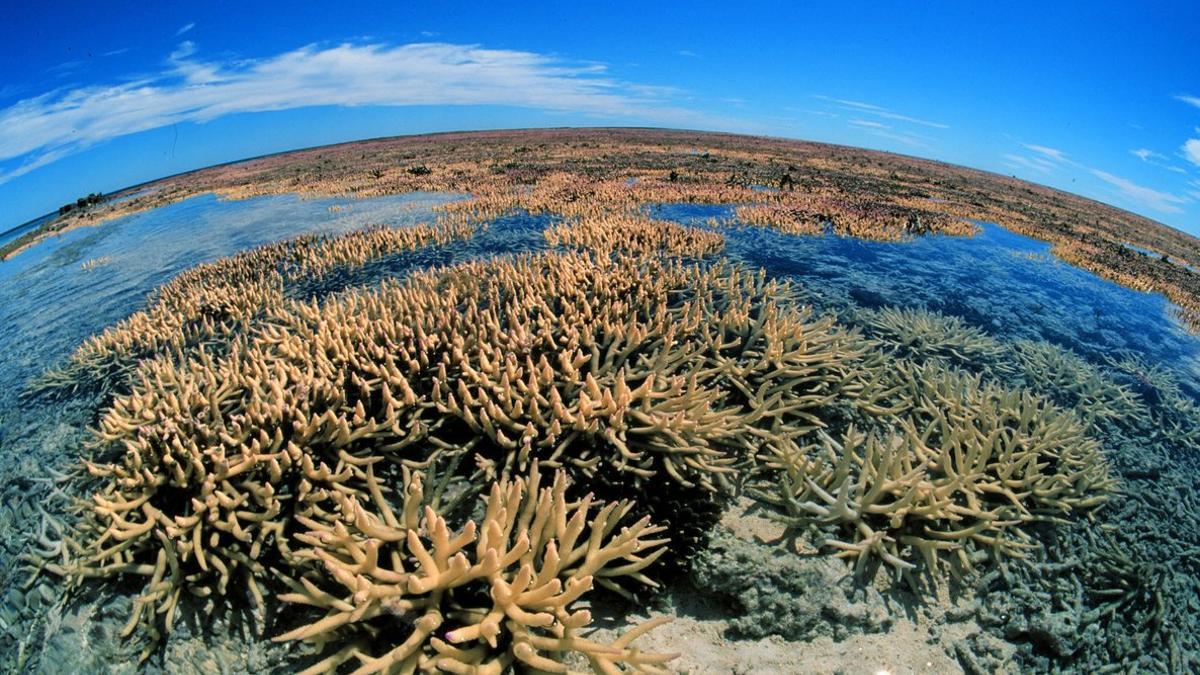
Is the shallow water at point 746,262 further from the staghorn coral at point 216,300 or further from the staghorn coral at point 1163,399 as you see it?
Result: the staghorn coral at point 216,300

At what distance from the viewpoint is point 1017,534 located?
3539 millimetres

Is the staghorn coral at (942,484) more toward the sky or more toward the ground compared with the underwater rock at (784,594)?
more toward the sky

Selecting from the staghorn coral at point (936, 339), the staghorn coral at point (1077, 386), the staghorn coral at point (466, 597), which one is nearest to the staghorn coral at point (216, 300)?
the staghorn coral at point (466, 597)

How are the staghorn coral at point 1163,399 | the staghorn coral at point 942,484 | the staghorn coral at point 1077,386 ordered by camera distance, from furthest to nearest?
the staghorn coral at point 1077,386, the staghorn coral at point 1163,399, the staghorn coral at point 942,484

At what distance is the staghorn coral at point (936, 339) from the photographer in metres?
6.06

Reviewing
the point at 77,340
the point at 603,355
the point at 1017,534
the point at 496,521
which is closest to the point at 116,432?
the point at 496,521

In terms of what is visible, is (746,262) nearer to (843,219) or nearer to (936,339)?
(936,339)

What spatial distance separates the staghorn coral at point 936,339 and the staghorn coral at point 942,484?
4.73 feet

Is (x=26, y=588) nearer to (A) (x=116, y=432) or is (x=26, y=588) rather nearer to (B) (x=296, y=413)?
(A) (x=116, y=432)

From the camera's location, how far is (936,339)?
20.7 feet

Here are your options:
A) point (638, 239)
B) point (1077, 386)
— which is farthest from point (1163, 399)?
point (638, 239)

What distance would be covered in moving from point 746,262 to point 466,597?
817 centimetres

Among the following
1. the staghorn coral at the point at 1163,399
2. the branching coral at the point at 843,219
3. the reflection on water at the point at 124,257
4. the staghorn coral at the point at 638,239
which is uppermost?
the branching coral at the point at 843,219

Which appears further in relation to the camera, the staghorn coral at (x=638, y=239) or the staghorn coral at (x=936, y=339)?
the staghorn coral at (x=638, y=239)
